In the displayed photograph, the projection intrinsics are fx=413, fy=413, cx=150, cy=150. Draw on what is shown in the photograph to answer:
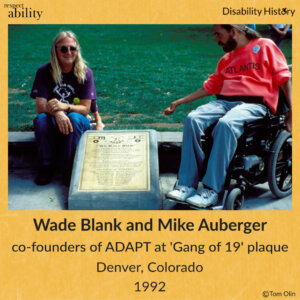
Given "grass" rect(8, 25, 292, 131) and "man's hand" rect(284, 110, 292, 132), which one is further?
"grass" rect(8, 25, 292, 131)

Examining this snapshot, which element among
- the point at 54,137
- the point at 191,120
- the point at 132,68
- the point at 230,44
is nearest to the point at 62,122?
the point at 54,137

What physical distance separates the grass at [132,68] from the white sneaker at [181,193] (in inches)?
63.1

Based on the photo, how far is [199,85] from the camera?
6699 mm

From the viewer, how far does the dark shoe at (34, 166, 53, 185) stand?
4031mm

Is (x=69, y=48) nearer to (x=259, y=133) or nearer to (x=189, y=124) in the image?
(x=189, y=124)

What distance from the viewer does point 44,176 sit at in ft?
13.3

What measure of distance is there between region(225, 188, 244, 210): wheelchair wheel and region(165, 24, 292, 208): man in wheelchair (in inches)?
4.3

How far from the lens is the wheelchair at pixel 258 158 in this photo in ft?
10.7

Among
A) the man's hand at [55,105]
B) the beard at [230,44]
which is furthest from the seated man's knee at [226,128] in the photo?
the man's hand at [55,105]

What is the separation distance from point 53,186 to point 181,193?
1384mm

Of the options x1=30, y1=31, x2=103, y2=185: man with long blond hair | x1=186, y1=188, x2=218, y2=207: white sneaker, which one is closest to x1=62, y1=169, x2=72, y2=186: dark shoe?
x1=30, y1=31, x2=103, y2=185: man with long blond hair

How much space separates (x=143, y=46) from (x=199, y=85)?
4549 mm

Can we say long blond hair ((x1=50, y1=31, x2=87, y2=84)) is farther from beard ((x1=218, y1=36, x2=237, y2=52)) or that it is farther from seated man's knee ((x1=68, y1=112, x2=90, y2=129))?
beard ((x1=218, y1=36, x2=237, y2=52))
